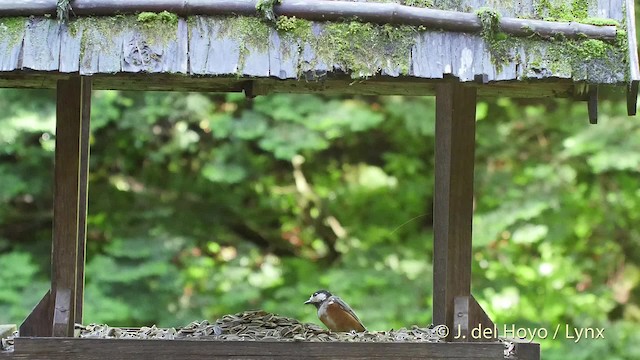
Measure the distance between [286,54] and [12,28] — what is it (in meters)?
0.68

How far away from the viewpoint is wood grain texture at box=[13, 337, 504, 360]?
94.8 inches

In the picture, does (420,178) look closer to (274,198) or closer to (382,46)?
(274,198)

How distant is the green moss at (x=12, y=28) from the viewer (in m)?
2.31

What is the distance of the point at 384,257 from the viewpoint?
6.96 meters

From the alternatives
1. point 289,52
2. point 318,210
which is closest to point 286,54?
point 289,52

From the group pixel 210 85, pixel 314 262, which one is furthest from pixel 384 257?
pixel 210 85

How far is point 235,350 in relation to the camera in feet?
7.98

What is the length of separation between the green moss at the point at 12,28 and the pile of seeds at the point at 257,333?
2.85 feet

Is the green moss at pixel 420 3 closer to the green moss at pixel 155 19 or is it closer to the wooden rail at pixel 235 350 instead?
the green moss at pixel 155 19

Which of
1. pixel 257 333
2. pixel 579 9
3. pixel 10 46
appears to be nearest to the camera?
pixel 10 46

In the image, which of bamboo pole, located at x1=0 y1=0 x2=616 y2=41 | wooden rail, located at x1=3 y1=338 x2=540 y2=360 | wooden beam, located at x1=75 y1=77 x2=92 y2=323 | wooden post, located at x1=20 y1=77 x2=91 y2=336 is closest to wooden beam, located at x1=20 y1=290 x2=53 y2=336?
wooden post, located at x1=20 y1=77 x2=91 y2=336

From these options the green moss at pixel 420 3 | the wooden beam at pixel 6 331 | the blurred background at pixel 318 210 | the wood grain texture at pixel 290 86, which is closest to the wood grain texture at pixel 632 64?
the wood grain texture at pixel 290 86

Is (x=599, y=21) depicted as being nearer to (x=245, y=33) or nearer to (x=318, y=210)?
(x=245, y=33)

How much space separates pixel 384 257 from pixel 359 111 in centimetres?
111
